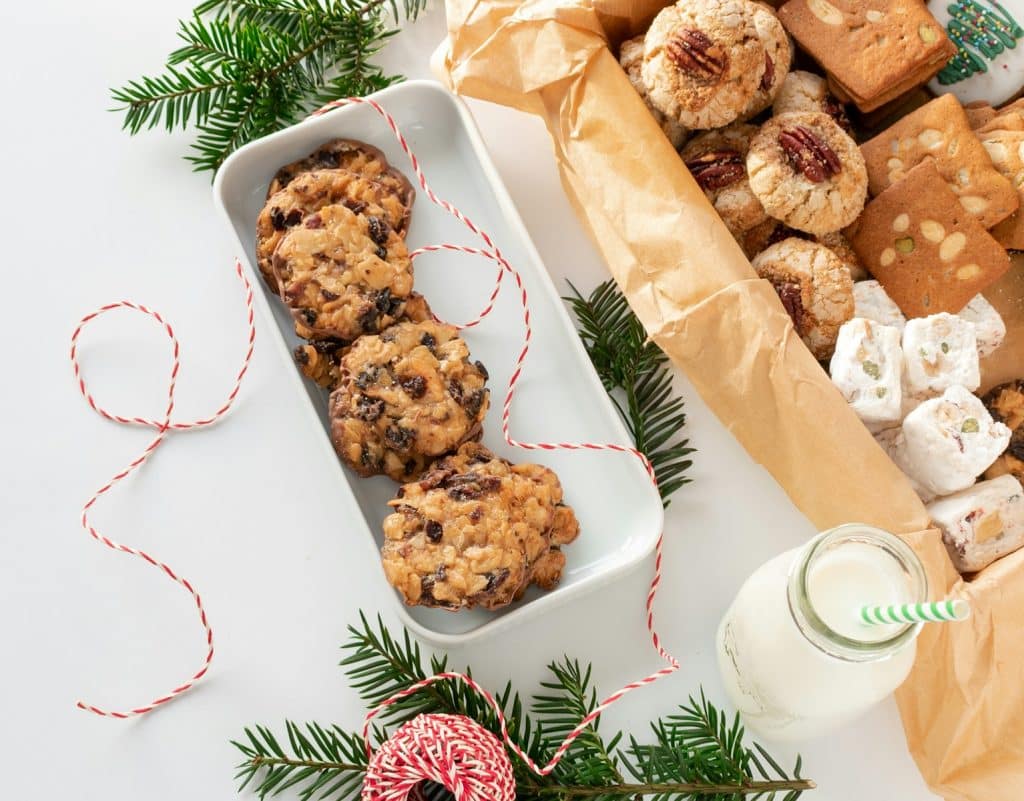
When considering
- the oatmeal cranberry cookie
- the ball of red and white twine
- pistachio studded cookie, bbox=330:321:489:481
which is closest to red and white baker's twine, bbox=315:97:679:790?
the ball of red and white twine

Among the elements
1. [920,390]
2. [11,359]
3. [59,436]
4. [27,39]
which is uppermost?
[27,39]

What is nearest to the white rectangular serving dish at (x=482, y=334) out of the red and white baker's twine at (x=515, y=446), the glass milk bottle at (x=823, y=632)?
the red and white baker's twine at (x=515, y=446)

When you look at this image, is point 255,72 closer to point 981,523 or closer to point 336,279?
point 336,279

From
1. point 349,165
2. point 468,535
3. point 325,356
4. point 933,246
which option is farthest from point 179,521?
point 933,246

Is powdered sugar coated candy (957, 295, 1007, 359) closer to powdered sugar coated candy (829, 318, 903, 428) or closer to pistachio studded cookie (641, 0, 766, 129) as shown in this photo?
powdered sugar coated candy (829, 318, 903, 428)

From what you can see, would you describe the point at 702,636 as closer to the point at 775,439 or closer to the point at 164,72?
the point at 775,439

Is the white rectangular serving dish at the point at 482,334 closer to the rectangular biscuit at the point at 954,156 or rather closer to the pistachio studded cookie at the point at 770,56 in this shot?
the pistachio studded cookie at the point at 770,56

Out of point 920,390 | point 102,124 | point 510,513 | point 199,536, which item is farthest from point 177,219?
point 920,390
